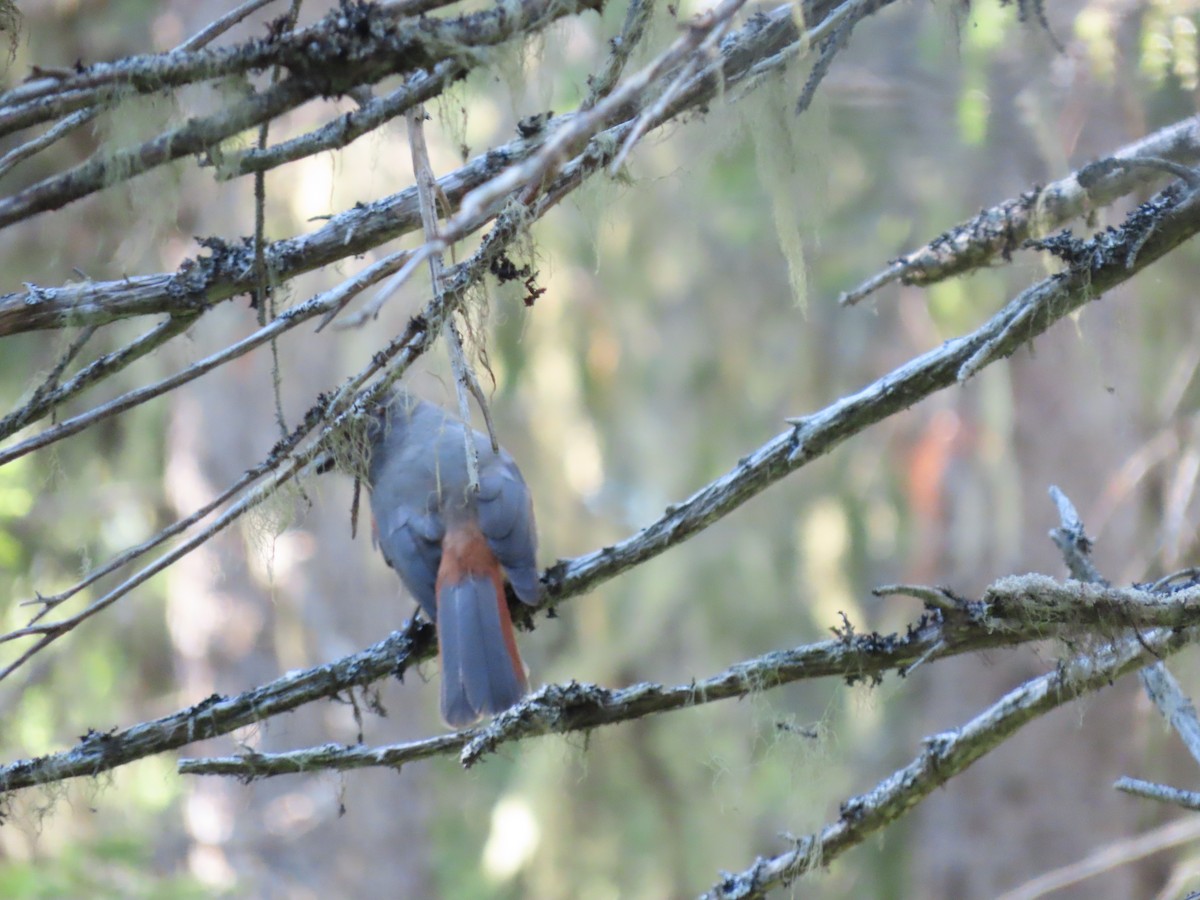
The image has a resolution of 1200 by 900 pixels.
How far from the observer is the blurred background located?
742 cm

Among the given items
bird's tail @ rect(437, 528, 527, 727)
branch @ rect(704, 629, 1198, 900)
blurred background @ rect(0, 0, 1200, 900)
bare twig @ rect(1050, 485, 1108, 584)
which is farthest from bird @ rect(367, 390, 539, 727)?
blurred background @ rect(0, 0, 1200, 900)

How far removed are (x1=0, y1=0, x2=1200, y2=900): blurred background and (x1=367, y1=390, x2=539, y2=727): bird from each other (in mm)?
2217

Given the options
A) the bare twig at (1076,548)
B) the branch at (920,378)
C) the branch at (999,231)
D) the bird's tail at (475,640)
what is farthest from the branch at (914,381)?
the bird's tail at (475,640)

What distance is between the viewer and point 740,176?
8.09 meters

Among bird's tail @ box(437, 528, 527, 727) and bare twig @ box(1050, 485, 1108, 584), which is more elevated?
bird's tail @ box(437, 528, 527, 727)

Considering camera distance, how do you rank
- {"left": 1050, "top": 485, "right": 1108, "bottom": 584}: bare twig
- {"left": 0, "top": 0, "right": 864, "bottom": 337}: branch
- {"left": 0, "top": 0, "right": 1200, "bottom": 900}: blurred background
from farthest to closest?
{"left": 0, "top": 0, "right": 1200, "bottom": 900}: blurred background
{"left": 1050, "top": 485, "right": 1108, "bottom": 584}: bare twig
{"left": 0, "top": 0, "right": 864, "bottom": 337}: branch

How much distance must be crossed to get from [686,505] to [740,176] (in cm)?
547

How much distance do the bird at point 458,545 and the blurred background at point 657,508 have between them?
2217 mm

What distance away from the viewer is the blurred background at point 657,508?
24.3 feet

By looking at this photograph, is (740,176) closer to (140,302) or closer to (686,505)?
(686,505)

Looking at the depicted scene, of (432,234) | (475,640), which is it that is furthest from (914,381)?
(475,640)

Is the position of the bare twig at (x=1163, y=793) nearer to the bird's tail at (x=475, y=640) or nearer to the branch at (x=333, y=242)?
the branch at (x=333, y=242)

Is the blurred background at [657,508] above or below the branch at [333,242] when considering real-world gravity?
above

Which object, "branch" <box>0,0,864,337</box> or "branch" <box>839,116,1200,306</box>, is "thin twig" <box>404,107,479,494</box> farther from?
"branch" <box>839,116,1200,306</box>
